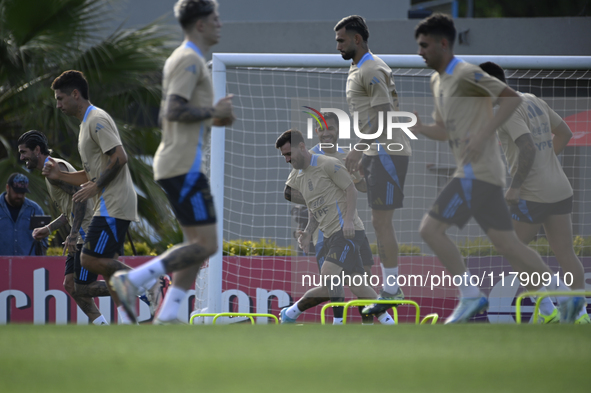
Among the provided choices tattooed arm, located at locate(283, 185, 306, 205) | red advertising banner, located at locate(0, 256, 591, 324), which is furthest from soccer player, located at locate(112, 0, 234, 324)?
red advertising banner, located at locate(0, 256, 591, 324)

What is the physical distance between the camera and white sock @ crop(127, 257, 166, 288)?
3695 millimetres

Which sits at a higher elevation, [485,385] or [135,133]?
[135,133]

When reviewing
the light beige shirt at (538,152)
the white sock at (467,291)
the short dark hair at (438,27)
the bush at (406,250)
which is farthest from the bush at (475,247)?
the short dark hair at (438,27)

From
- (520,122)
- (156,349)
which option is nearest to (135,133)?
(520,122)

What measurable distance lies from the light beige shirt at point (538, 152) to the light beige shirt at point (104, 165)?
321 centimetres

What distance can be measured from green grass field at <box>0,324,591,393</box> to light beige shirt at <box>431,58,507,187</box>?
1206mm

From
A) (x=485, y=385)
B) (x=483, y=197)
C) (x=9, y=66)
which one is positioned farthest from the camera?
(x=9, y=66)

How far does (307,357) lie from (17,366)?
122 cm

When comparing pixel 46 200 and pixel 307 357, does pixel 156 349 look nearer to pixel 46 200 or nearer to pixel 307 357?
pixel 307 357

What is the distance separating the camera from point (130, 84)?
10289 millimetres

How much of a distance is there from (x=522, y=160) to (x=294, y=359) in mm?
3400

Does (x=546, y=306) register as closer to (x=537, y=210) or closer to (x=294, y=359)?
(x=537, y=210)

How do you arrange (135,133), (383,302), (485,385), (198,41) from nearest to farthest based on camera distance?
(485,385) < (198,41) < (383,302) < (135,133)

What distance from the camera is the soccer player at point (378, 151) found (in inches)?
202
